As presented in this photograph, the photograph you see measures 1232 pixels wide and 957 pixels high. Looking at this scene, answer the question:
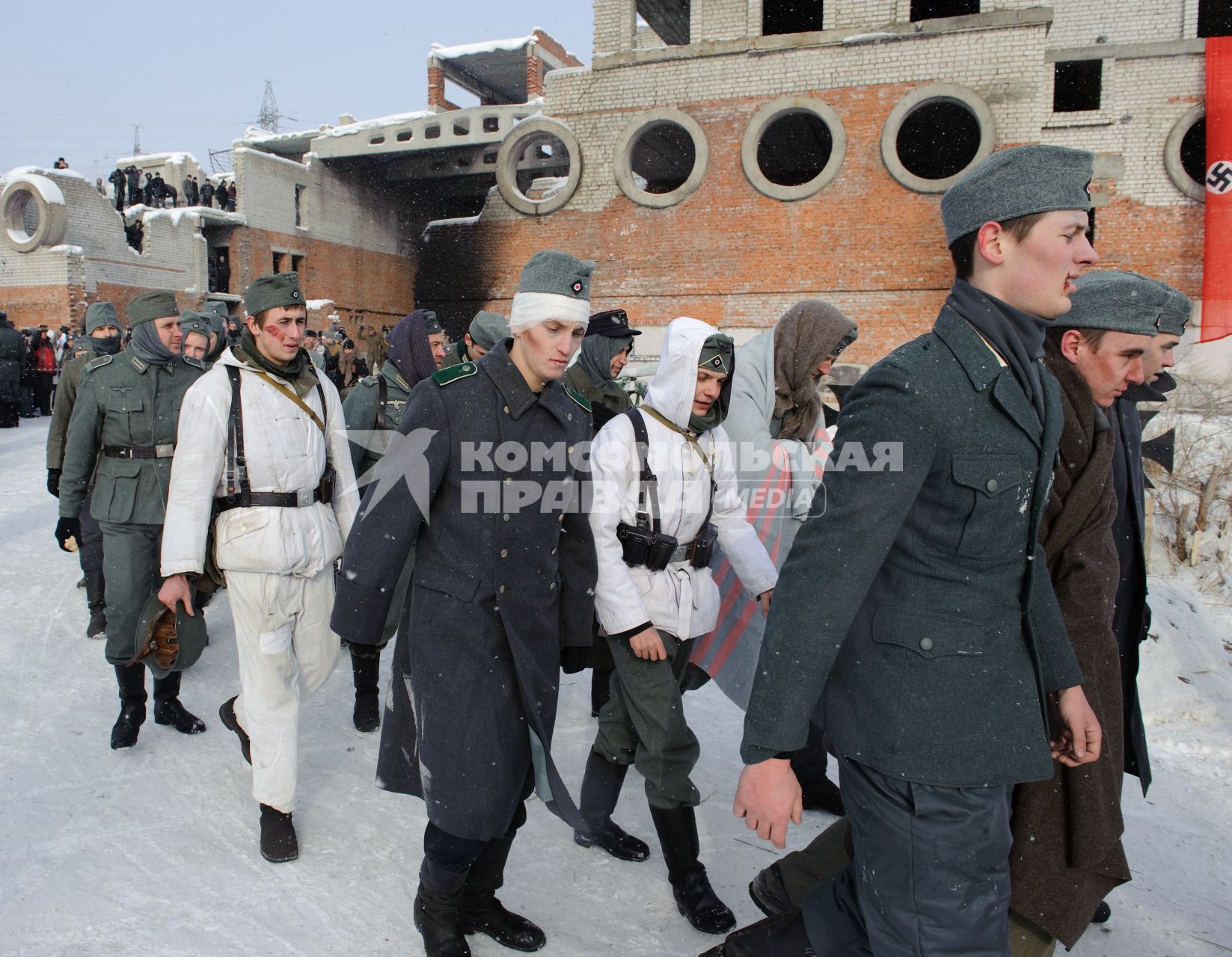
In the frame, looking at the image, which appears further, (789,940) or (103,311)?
(103,311)

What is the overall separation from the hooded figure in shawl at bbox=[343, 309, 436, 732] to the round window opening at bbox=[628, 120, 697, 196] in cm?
1304

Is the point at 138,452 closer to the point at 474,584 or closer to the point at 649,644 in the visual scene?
the point at 474,584

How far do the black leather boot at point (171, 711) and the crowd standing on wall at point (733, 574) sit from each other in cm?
1

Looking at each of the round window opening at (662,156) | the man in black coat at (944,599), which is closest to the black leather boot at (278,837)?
the man in black coat at (944,599)

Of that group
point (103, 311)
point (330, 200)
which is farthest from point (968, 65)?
point (330, 200)

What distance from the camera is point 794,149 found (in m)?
20.1

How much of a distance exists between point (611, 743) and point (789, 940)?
1.18m

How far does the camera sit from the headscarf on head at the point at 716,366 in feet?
10.1

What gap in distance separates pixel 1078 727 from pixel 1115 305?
1.25m

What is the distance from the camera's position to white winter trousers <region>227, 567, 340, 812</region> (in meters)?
3.36

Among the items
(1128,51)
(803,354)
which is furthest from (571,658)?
(1128,51)

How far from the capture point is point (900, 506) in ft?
5.50

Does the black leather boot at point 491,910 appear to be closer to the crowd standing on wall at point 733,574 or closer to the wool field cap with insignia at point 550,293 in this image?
the crowd standing on wall at point 733,574

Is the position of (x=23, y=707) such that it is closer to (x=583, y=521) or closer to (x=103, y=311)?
(x=103, y=311)
